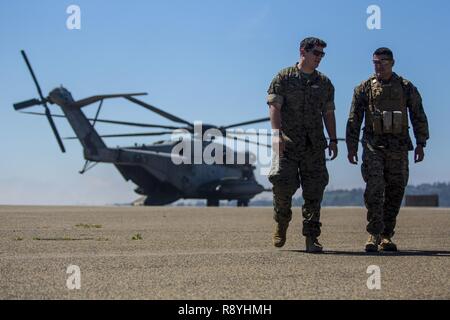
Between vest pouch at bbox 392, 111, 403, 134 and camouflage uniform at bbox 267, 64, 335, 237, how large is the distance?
0.65 meters

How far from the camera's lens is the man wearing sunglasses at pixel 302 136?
7102mm

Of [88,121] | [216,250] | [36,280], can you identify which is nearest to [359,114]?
[216,250]

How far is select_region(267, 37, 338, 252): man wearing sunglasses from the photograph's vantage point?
7.10 m

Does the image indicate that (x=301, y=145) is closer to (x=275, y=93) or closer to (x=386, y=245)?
(x=275, y=93)

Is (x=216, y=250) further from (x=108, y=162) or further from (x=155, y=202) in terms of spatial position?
(x=155, y=202)

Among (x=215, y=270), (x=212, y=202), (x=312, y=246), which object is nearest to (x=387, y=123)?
(x=312, y=246)

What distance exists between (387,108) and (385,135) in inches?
10.5

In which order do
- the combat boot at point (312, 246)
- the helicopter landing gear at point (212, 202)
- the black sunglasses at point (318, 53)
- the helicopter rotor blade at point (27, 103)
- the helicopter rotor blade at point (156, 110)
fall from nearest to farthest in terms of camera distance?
the combat boot at point (312, 246) < the black sunglasses at point (318, 53) < the helicopter rotor blade at point (156, 110) < the helicopter rotor blade at point (27, 103) < the helicopter landing gear at point (212, 202)

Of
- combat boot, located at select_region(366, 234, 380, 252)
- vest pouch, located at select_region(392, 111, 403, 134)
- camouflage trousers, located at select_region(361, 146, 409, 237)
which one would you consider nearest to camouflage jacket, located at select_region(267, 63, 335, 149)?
camouflage trousers, located at select_region(361, 146, 409, 237)

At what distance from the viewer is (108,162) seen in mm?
32531

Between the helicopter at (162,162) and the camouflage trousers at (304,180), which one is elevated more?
the helicopter at (162,162)

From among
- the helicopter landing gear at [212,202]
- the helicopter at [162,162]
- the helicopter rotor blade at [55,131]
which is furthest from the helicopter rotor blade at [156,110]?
the helicopter landing gear at [212,202]

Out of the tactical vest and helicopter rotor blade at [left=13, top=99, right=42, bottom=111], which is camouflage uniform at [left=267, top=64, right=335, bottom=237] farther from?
helicopter rotor blade at [left=13, top=99, right=42, bottom=111]

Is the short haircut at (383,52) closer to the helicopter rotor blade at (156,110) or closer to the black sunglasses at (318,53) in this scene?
the black sunglasses at (318,53)
